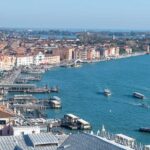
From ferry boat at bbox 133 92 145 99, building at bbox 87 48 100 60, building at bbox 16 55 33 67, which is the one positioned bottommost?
building at bbox 87 48 100 60

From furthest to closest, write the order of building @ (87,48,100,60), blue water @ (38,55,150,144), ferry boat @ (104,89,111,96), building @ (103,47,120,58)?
building @ (103,47,120,58), building @ (87,48,100,60), ferry boat @ (104,89,111,96), blue water @ (38,55,150,144)

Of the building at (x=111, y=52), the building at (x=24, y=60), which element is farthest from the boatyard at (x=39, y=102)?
the building at (x=111, y=52)

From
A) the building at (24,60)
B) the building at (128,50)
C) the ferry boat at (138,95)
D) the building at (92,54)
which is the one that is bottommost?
the building at (128,50)

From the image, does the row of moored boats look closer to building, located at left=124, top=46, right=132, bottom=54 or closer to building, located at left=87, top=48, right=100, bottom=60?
building, located at left=87, top=48, right=100, bottom=60

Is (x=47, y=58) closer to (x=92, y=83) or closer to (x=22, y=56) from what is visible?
(x=22, y=56)

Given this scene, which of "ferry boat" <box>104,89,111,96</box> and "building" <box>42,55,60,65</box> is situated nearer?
"ferry boat" <box>104,89,111,96</box>

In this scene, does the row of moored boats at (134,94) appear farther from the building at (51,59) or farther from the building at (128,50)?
the building at (128,50)

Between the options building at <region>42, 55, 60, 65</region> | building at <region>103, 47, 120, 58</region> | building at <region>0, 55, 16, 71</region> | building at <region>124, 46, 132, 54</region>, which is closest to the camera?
building at <region>0, 55, 16, 71</region>

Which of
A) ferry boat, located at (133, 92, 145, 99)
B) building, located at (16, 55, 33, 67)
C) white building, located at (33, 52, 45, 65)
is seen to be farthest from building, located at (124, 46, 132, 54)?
ferry boat, located at (133, 92, 145, 99)

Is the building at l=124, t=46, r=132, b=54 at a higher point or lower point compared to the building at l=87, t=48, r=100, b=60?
lower
